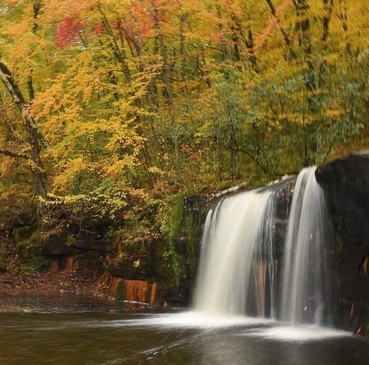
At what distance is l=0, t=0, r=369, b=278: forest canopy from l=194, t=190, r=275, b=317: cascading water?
1.60 metres

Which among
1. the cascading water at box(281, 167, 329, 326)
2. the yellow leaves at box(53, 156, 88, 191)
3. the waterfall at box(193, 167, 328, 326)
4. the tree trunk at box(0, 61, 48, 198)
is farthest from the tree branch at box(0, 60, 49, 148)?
the cascading water at box(281, 167, 329, 326)

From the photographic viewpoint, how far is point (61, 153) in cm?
1459

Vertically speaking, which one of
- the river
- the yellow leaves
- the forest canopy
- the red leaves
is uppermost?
the red leaves

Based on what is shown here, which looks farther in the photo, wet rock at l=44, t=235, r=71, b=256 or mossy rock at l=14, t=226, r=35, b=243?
mossy rock at l=14, t=226, r=35, b=243

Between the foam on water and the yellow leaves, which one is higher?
the yellow leaves

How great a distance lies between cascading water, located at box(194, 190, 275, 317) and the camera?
8.87 m

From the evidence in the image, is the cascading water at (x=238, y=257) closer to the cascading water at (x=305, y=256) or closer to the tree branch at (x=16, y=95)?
the cascading water at (x=305, y=256)

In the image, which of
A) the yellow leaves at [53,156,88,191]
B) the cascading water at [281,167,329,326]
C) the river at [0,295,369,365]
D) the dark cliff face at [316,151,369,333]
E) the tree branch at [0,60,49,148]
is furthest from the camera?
the tree branch at [0,60,49,148]

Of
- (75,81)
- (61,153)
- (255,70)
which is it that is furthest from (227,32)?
(61,153)

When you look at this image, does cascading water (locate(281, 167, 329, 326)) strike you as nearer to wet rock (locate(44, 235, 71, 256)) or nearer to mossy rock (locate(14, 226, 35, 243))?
wet rock (locate(44, 235, 71, 256))

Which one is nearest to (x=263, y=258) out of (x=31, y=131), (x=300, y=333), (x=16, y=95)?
(x=300, y=333)

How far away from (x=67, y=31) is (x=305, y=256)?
34.7ft

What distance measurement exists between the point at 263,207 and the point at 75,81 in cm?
735

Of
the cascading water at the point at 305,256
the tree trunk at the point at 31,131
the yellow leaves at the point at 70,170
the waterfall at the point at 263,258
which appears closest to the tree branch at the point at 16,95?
the tree trunk at the point at 31,131
